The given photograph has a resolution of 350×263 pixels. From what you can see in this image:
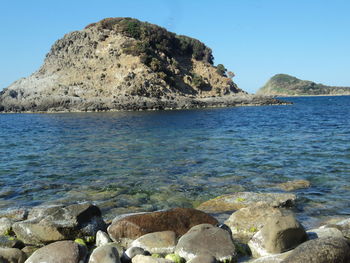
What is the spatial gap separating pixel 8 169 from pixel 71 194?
6.14 meters

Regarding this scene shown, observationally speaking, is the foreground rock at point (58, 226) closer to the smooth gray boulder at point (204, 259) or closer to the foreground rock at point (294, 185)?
the smooth gray boulder at point (204, 259)

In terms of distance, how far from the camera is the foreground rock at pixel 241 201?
383 inches

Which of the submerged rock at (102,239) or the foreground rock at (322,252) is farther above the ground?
the foreground rock at (322,252)

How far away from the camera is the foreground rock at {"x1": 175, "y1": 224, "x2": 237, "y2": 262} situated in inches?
244

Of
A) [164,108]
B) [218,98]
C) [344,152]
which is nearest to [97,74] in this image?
[164,108]

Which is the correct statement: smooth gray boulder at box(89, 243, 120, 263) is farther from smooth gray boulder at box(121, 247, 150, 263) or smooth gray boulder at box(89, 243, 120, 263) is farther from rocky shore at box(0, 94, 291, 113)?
rocky shore at box(0, 94, 291, 113)

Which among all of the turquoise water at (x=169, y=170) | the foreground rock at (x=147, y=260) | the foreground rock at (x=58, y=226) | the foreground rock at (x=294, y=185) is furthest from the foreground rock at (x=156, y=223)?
the foreground rock at (x=294, y=185)

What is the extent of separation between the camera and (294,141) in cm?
2303

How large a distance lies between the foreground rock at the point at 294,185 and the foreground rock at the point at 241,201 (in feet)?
5.72

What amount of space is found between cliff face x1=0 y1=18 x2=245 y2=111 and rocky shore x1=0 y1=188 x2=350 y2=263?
58468 millimetres

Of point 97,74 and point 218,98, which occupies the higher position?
point 97,74

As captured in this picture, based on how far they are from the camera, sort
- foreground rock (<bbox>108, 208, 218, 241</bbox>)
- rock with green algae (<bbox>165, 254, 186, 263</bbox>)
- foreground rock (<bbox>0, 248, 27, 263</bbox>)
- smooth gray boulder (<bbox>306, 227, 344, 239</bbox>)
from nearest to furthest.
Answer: rock with green algae (<bbox>165, 254, 186, 263</bbox>) → foreground rock (<bbox>0, 248, 27, 263</bbox>) → smooth gray boulder (<bbox>306, 227, 344, 239</bbox>) → foreground rock (<bbox>108, 208, 218, 241</bbox>)

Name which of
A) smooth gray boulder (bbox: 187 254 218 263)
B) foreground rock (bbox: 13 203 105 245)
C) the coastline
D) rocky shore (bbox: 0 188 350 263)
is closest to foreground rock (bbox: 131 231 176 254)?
rocky shore (bbox: 0 188 350 263)

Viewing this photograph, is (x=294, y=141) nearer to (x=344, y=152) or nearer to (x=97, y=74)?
(x=344, y=152)
